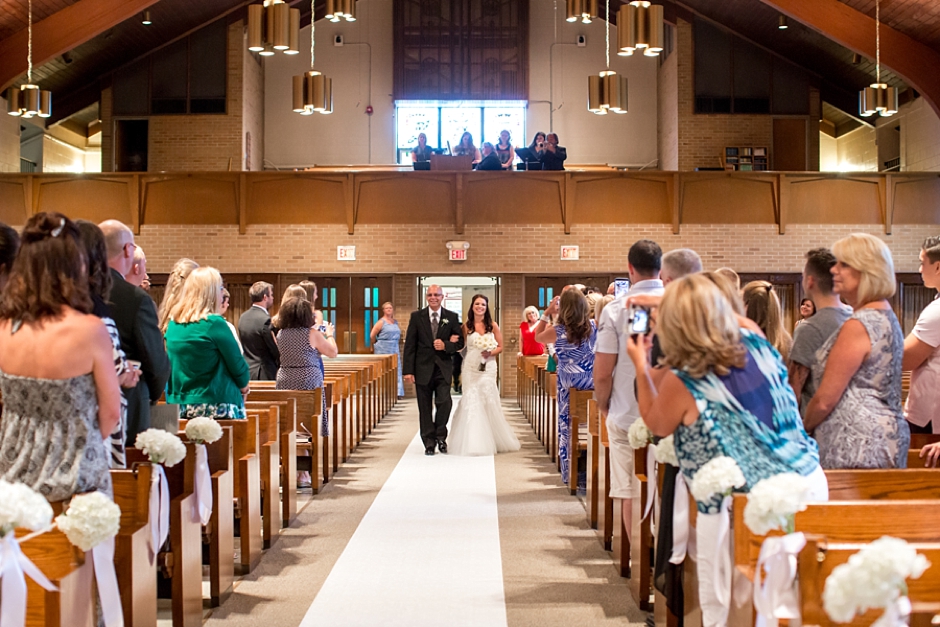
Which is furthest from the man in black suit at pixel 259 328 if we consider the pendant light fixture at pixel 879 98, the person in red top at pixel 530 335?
the pendant light fixture at pixel 879 98

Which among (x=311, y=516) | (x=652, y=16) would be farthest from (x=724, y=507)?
(x=652, y=16)

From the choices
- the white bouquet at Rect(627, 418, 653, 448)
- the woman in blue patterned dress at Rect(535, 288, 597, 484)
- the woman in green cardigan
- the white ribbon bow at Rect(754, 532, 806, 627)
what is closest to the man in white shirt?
the white bouquet at Rect(627, 418, 653, 448)

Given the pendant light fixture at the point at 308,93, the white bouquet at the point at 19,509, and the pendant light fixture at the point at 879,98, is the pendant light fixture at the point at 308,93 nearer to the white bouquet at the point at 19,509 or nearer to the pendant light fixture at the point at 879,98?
the pendant light fixture at the point at 879,98

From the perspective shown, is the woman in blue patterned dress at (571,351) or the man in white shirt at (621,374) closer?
the man in white shirt at (621,374)

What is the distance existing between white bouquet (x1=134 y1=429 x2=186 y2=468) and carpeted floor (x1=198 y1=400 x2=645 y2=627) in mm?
1038

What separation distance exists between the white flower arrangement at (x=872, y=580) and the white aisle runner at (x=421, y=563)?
253 cm

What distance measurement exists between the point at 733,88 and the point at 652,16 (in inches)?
236

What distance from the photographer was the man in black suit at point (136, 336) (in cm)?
407

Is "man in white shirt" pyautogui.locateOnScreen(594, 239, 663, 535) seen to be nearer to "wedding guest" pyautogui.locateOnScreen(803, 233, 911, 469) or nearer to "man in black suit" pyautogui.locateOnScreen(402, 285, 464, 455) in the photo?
"wedding guest" pyautogui.locateOnScreen(803, 233, 911, 469)

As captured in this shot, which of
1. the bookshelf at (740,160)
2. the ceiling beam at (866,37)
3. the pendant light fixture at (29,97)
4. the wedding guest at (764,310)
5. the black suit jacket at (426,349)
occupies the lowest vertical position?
the black suit jacket at (426,349)

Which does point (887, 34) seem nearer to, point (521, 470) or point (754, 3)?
point (754, 3)

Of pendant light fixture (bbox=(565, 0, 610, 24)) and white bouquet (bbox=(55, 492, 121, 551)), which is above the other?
pendant light fixture (bbox=(565, 0, 610, 24))

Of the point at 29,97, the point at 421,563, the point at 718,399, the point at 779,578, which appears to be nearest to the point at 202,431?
the point at 421,563

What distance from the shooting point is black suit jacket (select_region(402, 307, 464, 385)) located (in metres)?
9.41
